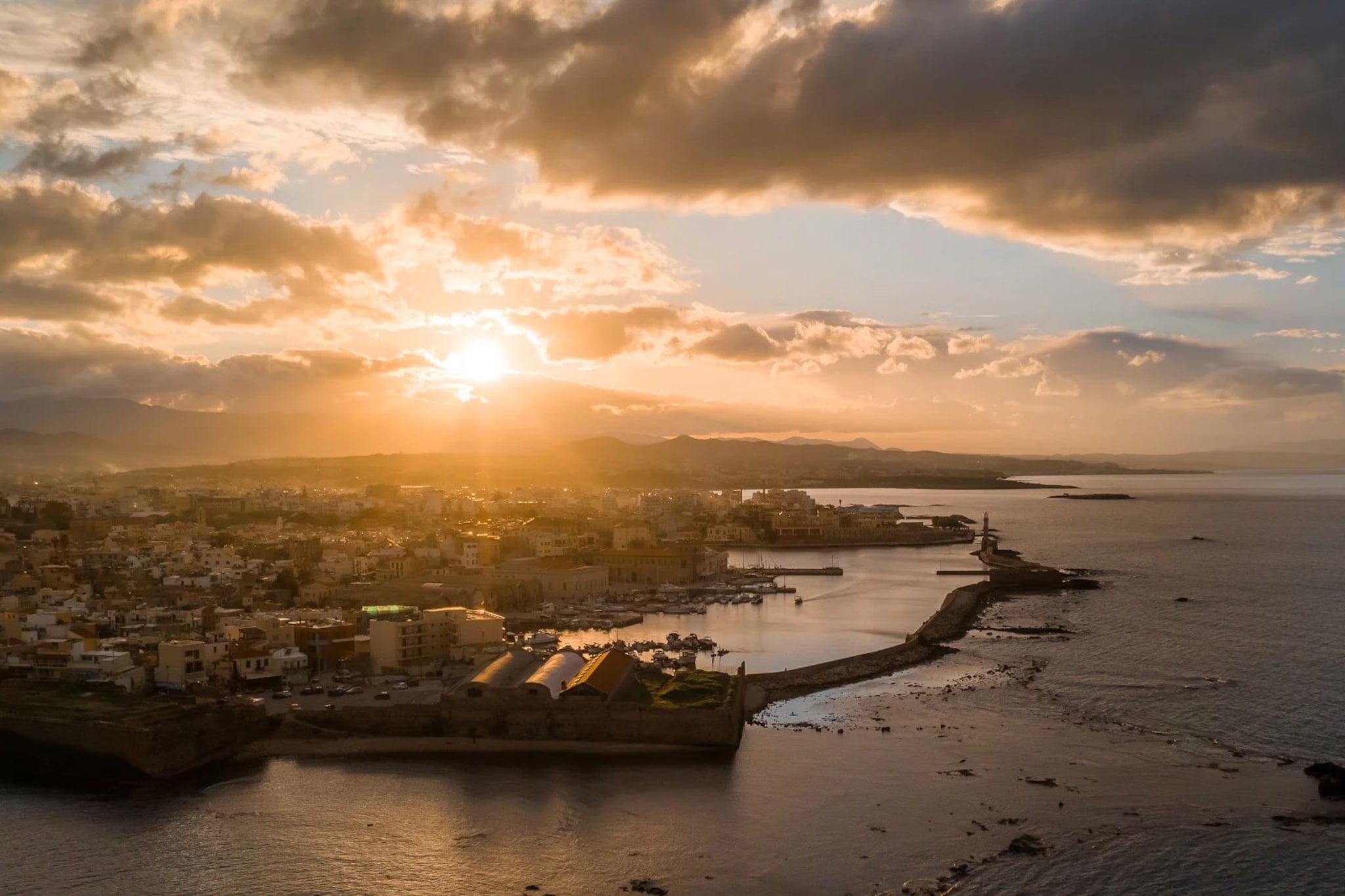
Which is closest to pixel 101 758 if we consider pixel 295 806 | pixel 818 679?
pixel 295 806

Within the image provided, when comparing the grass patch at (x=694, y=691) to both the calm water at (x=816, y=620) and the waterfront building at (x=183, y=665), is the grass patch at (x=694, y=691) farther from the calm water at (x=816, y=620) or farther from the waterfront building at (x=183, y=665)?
the waterfront building at (x=183, y=665)

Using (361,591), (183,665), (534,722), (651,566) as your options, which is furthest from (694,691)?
(651,566)

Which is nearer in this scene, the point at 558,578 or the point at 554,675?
the point at 554,675

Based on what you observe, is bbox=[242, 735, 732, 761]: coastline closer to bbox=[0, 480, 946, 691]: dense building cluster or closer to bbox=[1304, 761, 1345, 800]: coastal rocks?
bbox=[0, 480, 946, 691]: dense building cluster

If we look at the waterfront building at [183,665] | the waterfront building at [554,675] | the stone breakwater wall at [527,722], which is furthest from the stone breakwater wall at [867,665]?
the waterfront building at [183,665]

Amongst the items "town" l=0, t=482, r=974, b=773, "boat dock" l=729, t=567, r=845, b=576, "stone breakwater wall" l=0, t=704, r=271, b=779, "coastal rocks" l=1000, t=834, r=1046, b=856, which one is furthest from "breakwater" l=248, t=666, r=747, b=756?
"boat dock" l=729, t=567, r=845, b=576

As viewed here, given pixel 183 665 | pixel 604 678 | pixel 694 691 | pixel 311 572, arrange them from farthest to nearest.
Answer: pixel 311 572
pixel 183 665
pixel 694 691
pixel 604 678

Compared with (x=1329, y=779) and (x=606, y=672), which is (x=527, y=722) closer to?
(x=606, y=672)
